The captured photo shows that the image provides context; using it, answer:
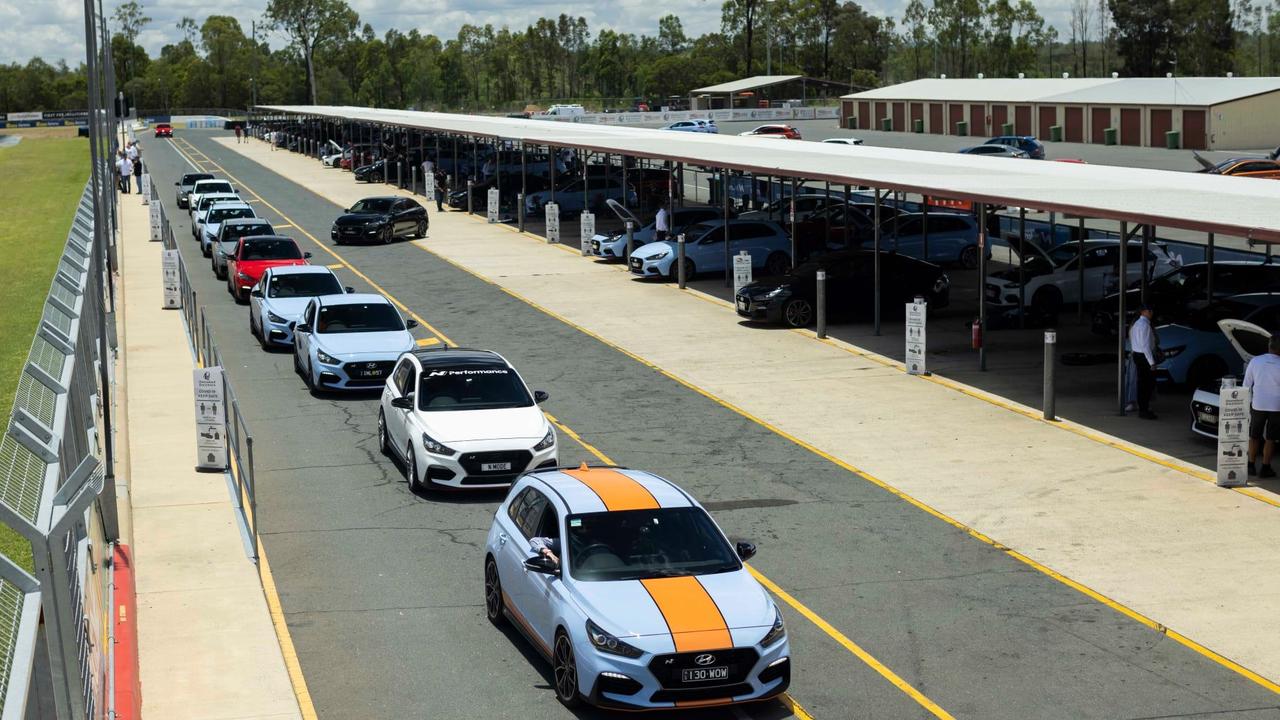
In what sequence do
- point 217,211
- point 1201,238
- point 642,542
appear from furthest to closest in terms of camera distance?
point 1201,238, point 217,211, point 642,542

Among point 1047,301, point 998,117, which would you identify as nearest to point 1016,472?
point 1047,301

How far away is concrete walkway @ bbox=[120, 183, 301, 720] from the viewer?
444 inches

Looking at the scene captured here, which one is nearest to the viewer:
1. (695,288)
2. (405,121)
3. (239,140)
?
(695,288)

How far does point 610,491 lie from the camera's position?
39.9ft

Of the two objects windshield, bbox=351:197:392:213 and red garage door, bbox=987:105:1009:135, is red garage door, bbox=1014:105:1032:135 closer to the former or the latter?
red garage door, bbox=987:105:1009:135

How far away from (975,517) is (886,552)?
1.81m

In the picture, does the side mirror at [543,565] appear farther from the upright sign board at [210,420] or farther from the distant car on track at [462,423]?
the upright sign board at [210,420]

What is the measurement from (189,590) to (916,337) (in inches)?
571

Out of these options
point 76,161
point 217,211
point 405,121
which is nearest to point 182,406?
point 217,211

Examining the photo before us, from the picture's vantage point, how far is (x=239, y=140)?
420 feet

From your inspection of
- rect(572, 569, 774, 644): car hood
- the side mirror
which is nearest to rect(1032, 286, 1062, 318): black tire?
rect(572, 569, 774, 644): car hood

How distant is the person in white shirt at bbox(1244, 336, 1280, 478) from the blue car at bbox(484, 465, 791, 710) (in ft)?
28.1

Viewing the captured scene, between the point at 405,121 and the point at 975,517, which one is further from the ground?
the point at 405,121

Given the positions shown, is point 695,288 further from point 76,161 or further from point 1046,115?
point 76,161
